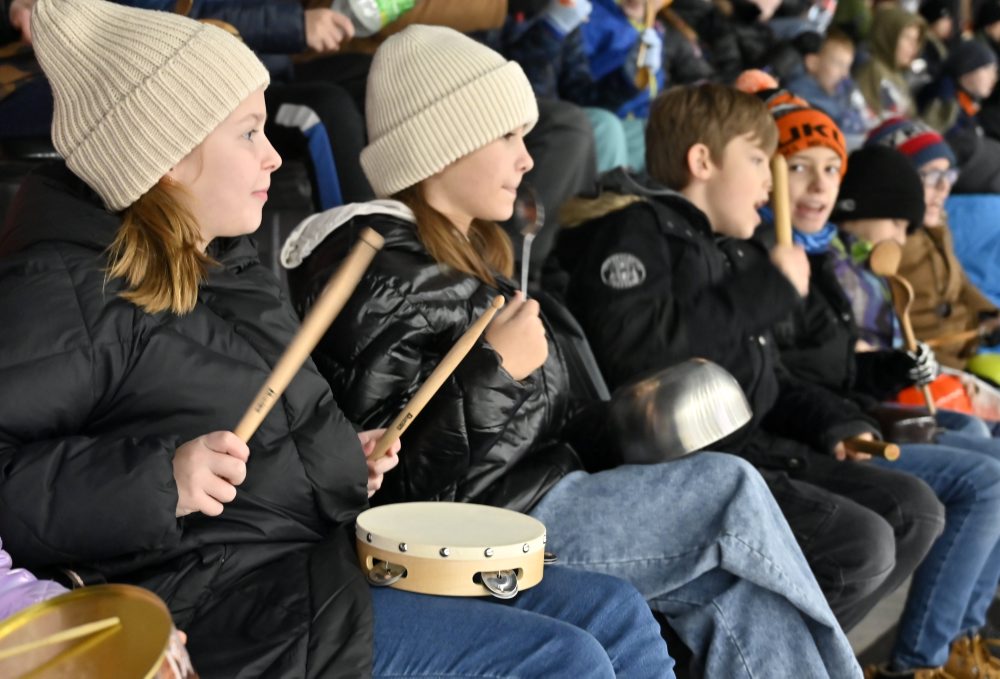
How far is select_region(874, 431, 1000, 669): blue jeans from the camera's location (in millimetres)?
2592

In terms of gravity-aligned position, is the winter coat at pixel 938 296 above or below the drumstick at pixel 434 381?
below

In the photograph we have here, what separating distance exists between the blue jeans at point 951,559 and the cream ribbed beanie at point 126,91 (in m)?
1.80

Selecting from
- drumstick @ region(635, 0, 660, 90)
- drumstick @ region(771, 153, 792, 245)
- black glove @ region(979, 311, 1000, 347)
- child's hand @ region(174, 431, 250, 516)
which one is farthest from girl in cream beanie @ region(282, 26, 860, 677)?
black glove @ region(979, 311, 1000, 347)

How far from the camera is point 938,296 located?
375 centimetres

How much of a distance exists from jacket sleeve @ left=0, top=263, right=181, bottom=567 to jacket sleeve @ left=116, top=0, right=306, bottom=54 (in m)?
1.23

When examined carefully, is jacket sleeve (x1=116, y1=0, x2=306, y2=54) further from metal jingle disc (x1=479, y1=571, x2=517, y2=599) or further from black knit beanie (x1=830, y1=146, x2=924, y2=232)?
black knit beanie (x1=830, y1=146, x2=924, y2=232)

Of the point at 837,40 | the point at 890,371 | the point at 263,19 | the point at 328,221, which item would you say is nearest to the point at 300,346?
the point at 328,221

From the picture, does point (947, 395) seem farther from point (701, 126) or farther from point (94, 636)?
point (94, 636)

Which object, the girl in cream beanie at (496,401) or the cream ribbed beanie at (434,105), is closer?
the girl in cream beanie at (496,401)

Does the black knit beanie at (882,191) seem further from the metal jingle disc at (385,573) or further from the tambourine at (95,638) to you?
the tambourine at (95,638)

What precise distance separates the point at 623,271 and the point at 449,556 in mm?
1001

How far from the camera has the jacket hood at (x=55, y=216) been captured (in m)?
1.43

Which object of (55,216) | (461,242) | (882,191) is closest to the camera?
(55,216)

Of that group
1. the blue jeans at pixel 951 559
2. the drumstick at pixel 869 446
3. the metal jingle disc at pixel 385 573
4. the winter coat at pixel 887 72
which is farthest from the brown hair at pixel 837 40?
the metal jingle disc at pixel 385 573
